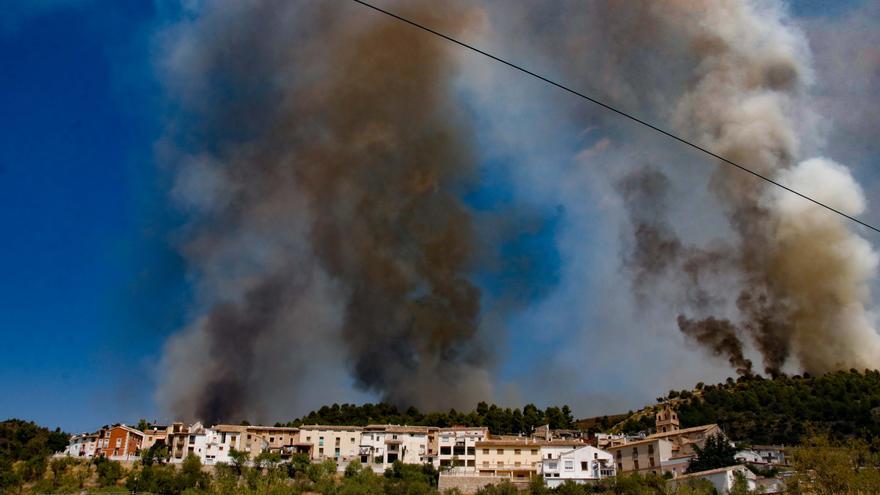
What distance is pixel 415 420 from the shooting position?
325ft

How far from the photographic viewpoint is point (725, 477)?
53375 millimetres

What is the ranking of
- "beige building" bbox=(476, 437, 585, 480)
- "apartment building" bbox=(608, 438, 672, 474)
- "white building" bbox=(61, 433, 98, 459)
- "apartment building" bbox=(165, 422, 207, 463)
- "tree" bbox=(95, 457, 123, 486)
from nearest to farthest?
"apartment building" bbox=(608, 438, 672, 474) → "tree" bbox=(95, 457, 123, 486) → "beige building" bbox=(476, 437, 585, 480) → "apartment building" bbox=(165, 422, 207, 463) → "white building" bbox=(61, 433, 98, 459)

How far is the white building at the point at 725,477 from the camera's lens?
2078 inches

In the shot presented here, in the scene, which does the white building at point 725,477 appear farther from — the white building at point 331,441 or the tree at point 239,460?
the tree at point 239,460

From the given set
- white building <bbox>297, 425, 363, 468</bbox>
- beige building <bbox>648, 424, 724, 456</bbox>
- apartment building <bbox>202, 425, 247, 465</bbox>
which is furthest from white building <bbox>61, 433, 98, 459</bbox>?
beige building <bbox>648, 424, 724, 456</bbox>

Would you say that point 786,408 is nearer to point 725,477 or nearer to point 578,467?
point 578,467

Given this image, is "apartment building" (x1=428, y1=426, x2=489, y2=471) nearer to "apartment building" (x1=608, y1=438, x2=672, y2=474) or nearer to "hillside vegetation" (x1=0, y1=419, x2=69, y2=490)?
"apartment building" (x1=608, y1=438, x2=672, y2=474)

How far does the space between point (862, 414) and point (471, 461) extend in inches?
1809

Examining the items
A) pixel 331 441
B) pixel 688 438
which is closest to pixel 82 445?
pixel 331 441

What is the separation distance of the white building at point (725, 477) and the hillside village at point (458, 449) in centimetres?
10

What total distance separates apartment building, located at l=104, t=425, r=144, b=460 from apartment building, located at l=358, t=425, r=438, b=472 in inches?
1143

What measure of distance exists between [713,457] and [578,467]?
501 inches

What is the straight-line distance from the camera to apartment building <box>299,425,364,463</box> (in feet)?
274

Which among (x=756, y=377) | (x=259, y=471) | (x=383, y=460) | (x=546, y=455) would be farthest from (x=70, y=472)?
(x=756, y=377)
